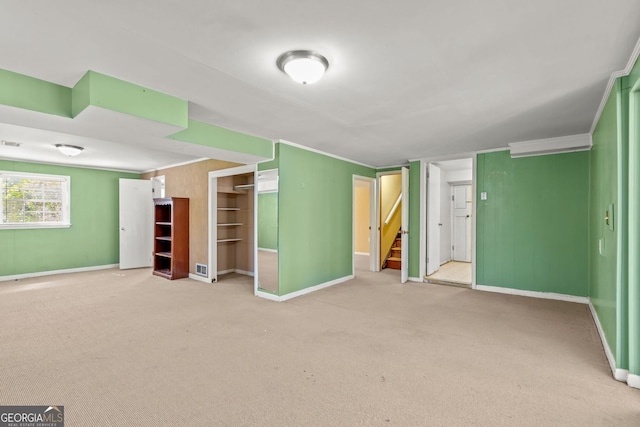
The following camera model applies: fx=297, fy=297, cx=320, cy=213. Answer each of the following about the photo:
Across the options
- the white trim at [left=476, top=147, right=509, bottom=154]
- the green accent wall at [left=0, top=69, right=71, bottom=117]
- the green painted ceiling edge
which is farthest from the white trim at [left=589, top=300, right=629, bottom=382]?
the green accent wall at [left=0, top=69, right=71, bottom=117]

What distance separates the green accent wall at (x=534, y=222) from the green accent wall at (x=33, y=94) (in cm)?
545

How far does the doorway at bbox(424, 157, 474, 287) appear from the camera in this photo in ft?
19.4

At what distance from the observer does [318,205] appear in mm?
5039

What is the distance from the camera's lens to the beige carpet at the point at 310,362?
190cm

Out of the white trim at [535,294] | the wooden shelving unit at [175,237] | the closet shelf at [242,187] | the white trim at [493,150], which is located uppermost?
the white trim at [493,150]

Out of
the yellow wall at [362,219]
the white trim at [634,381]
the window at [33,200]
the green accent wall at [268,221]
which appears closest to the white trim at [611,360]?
the white trim at [634,381]

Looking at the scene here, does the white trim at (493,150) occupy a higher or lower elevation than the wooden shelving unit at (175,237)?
higher

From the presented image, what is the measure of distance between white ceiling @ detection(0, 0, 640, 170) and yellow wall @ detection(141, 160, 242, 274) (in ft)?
8.27

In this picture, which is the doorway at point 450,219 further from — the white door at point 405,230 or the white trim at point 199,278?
the white trim at point 199,278

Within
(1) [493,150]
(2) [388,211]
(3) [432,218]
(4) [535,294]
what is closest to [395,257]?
(2) [388,211]

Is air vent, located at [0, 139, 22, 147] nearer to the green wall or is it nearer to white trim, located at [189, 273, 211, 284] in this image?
the green wall

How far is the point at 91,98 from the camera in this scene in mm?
2225

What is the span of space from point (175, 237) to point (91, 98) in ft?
13.3

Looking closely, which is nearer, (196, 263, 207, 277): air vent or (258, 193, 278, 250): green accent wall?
(258, 193, 278, 250): green accent wall
